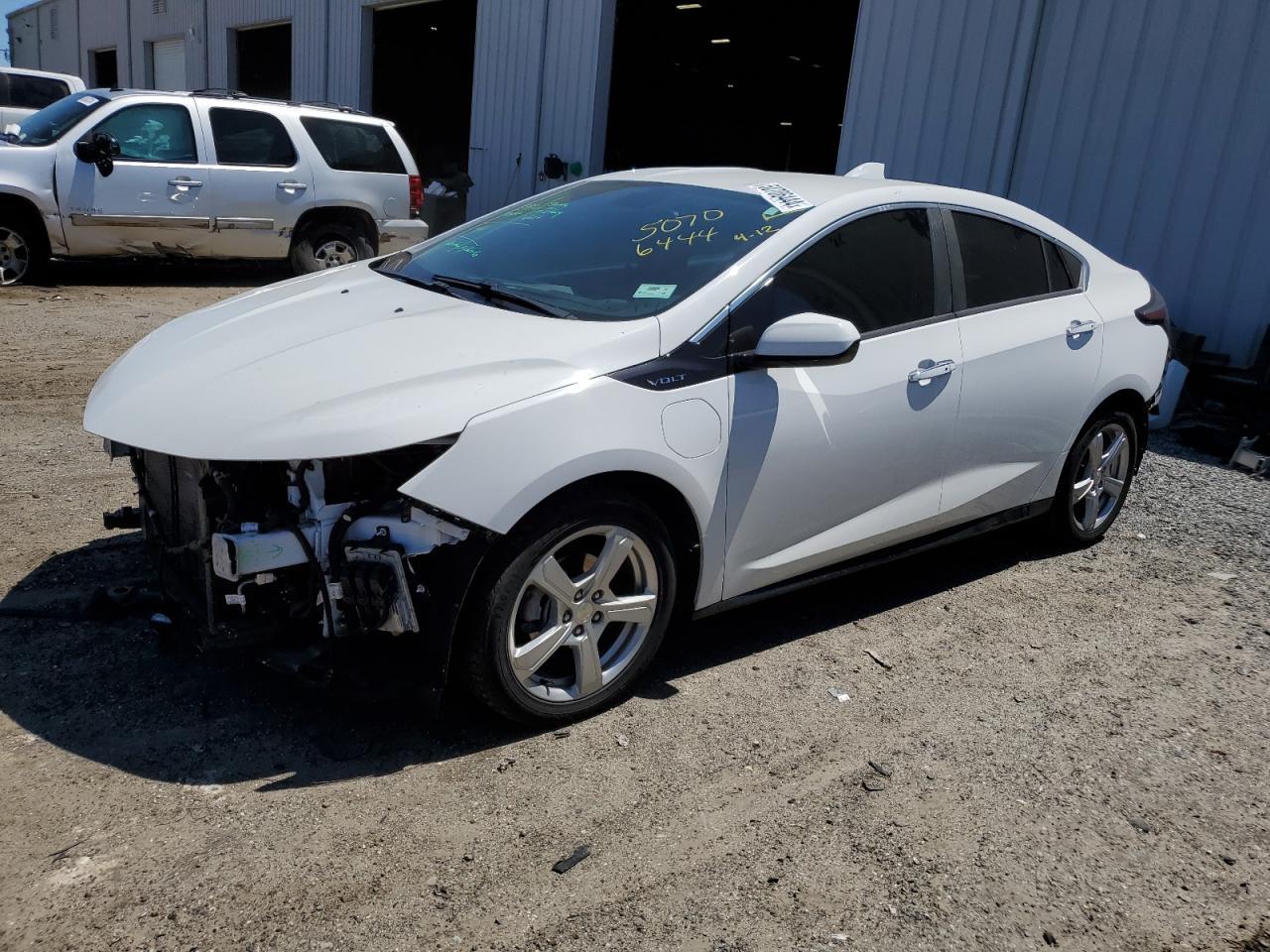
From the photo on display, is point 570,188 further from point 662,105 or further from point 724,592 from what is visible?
point 662,105

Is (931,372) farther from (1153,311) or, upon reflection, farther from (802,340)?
(1153,311)

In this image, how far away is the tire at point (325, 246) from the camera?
37.8ft

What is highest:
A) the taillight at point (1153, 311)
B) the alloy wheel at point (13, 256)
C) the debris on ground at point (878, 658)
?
the taillight at point (1153, 311)

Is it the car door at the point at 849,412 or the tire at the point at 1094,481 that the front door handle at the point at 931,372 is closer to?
the car door at the point at 849,412

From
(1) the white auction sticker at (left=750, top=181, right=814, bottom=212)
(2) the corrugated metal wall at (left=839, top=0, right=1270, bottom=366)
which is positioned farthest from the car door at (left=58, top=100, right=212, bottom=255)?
(1) the white auction sticker at (left=750, top=181, right=814, bottom=212)

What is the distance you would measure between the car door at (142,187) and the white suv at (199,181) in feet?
0.03

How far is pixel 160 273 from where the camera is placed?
1238cm

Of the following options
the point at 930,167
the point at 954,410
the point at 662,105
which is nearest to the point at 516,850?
the point at 954,410

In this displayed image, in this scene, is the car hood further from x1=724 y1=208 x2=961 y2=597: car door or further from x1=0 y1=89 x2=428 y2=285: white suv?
x1=0 y1=89 x2=428 y2=285: white suv

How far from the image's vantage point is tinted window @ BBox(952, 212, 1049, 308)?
4410 millimetres

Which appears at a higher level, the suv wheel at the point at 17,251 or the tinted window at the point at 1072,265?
the tinted window at the point at 1072,265

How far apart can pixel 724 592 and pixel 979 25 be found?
27.4ft

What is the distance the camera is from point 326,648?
3031 mm

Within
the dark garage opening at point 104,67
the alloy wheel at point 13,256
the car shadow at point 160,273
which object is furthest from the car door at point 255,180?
the dark garage opening at point 104,67
